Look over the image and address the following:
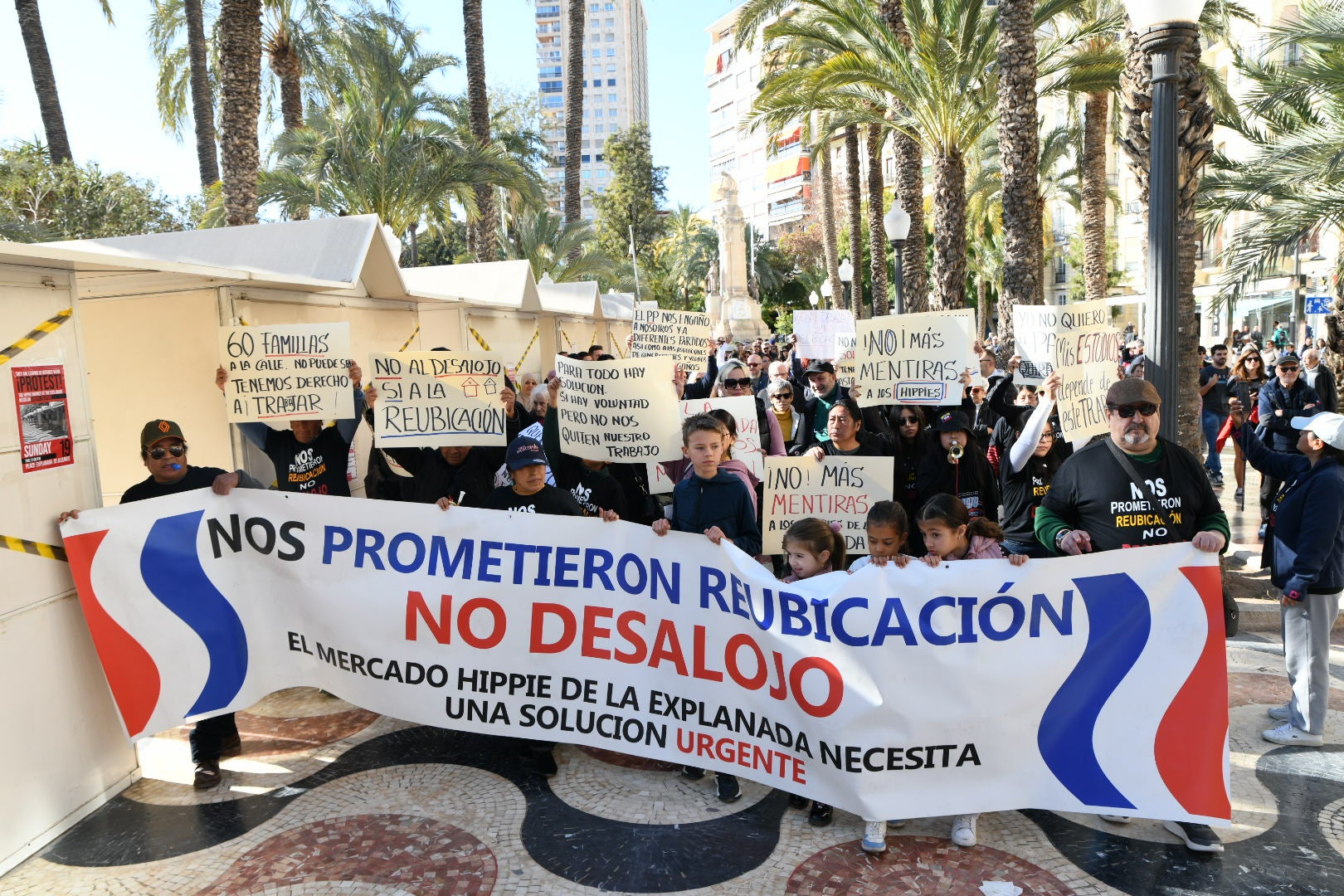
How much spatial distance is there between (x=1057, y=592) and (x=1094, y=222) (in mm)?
19085

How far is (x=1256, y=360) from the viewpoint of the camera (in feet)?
37.9

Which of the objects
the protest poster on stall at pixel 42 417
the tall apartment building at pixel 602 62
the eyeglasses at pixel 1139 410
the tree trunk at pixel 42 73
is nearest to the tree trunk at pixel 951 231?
the eyeglasses at pixel 1139 410

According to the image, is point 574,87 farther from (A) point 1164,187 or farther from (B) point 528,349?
(A) point 1164,187

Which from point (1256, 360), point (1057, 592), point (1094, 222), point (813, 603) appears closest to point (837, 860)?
point (813, 603)

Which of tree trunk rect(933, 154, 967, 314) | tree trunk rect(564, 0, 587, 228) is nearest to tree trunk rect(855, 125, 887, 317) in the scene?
tree trunk rect(564, 0, 587, 228)

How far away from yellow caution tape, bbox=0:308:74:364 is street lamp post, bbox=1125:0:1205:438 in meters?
5.42

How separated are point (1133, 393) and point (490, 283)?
1164cm

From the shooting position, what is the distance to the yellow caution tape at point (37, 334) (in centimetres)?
407

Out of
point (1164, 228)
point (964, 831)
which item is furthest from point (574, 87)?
point (964, 831)

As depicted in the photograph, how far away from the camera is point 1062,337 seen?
5301mm

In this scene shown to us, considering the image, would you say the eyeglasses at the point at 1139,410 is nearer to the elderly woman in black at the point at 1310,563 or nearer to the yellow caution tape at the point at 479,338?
the elderly woman in black at the point at 1310,563

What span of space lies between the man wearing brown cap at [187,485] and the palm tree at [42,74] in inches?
812

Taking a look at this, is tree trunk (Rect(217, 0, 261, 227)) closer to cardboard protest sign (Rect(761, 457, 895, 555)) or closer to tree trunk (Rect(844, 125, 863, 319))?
cardboard protest sign (Rect(761, 457, 895, 555))

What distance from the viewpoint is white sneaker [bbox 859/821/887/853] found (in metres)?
3.74
